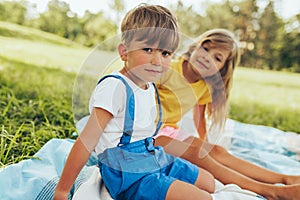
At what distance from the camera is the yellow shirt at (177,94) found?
182 centimetres

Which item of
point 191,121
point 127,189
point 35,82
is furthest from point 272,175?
point 35,82

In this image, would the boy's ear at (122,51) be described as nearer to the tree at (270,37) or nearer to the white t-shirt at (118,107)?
the white t-shirt at (118,107)

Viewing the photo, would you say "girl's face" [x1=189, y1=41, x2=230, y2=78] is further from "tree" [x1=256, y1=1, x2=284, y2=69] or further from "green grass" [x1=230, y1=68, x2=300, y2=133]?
"tree" [x1=256, y1=1, x2=284, y2=69]

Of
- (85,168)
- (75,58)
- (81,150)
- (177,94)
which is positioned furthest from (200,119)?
(75,58)

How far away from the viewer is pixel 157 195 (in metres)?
1.16

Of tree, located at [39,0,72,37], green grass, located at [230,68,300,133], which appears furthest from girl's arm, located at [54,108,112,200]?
tree, located at [39,0,72,37]

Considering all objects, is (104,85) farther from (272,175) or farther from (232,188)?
(272,175)

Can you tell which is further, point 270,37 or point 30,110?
point 270,37

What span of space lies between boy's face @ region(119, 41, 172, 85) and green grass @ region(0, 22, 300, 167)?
139 millimetres

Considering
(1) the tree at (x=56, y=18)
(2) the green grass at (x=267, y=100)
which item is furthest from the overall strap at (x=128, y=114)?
(1) the tree at (x=56, y=18)

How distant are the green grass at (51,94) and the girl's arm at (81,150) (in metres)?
0.22

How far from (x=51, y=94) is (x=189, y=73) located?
3.71 feet

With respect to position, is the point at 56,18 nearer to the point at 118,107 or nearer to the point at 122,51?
the point at 122,51

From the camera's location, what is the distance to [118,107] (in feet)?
3.73
